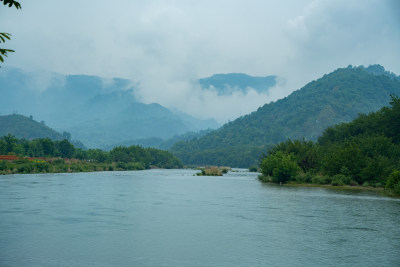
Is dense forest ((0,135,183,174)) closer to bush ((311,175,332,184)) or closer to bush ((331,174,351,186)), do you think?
bush ((311,175,332,184))

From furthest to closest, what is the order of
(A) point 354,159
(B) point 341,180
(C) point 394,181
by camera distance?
(B) point 341,180 < (A) point 354,159 < (C) point 394,181

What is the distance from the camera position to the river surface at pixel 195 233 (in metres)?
22.8

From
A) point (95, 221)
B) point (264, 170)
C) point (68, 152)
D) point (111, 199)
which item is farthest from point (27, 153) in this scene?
point (95, 221)

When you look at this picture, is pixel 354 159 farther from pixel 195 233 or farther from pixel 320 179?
pixel 195 233

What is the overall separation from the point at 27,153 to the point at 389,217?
142 meters

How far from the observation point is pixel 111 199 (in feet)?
167

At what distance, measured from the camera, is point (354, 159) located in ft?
248

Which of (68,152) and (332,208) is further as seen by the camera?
(68,152)

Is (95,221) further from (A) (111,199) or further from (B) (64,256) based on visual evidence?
(A) (111,199)

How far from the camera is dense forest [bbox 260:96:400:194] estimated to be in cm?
7338

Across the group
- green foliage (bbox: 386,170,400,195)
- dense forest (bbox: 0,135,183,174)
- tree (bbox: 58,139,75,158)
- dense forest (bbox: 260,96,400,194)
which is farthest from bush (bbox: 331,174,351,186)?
tree (bbox: 58,139,75,158)

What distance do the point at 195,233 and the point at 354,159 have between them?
175 ft

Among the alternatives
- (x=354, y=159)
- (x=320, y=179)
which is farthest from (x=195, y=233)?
(x=320, y=179)

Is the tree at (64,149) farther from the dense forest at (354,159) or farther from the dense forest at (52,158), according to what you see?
the dense forest at (354,159)
